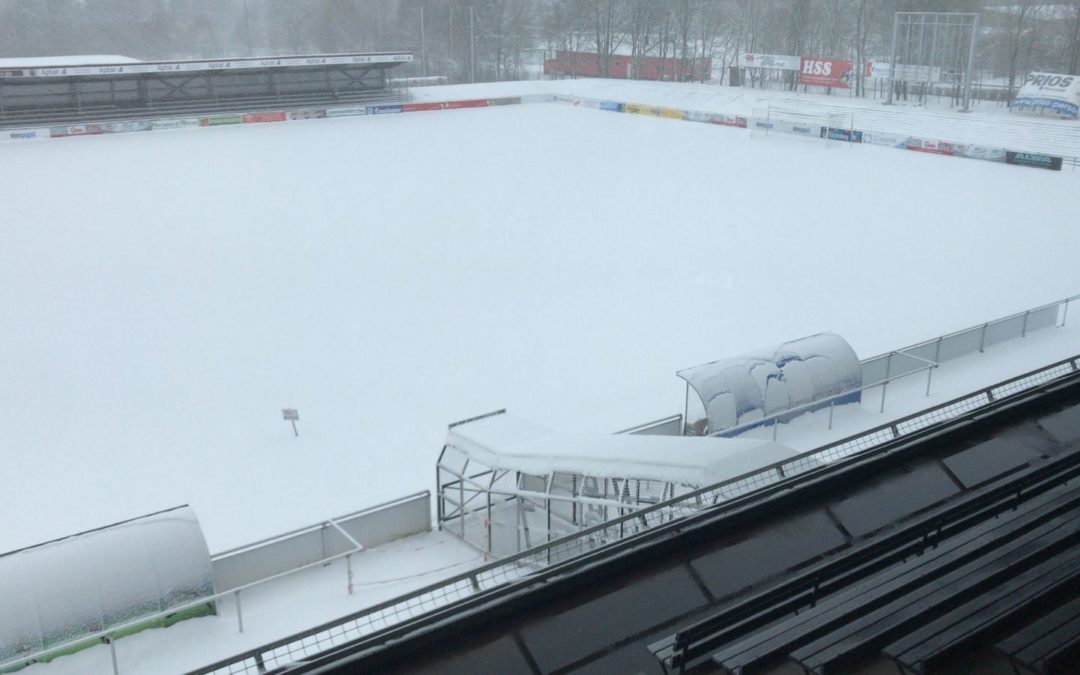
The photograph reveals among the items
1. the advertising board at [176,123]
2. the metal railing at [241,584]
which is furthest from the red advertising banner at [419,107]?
the metal railing at [241,584]

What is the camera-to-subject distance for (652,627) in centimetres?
267

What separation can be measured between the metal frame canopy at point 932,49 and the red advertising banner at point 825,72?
2276 millimetres

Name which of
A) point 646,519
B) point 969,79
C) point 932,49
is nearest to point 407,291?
point 646,519

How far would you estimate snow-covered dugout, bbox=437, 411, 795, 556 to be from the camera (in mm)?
4633

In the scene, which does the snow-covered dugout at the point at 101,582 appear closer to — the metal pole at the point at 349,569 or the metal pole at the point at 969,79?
the metal pole at the point at 349,569

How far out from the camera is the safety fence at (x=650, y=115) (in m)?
16.4

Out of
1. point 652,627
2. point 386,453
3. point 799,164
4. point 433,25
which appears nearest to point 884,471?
point 652,627

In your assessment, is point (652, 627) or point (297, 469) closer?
point (652, 627)

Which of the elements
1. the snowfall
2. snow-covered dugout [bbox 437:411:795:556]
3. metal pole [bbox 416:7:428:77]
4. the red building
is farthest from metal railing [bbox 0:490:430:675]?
metal pole [bbox 416:7:428:77]

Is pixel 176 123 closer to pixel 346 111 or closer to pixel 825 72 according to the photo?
pixel 346 111

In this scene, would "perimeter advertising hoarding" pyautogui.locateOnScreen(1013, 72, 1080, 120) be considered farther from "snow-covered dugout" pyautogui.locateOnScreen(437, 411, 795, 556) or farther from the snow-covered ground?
"snow-covered dugout" pyautogui.locateOnScreen(437, 411, 795, 556)

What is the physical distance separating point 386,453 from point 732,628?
4.82 metres

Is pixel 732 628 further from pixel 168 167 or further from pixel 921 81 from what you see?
pixel 921 81

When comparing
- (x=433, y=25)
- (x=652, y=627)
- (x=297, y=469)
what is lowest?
(x=297, y=469)
